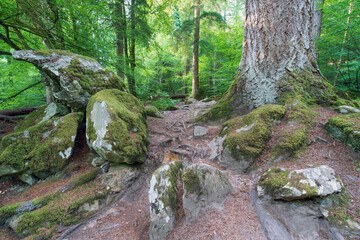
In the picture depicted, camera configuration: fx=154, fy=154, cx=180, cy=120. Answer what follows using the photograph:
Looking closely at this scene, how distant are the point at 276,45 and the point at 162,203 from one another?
4.24m

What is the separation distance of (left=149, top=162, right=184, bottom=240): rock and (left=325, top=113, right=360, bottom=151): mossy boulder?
2805 millimetres

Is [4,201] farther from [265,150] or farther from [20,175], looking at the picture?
[265,150]

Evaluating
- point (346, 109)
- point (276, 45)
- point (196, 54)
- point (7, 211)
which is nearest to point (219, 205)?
point (346, 109)

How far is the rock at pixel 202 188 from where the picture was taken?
7.71 feet

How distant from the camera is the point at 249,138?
9.65ft

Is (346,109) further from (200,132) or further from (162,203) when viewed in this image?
(162,203)

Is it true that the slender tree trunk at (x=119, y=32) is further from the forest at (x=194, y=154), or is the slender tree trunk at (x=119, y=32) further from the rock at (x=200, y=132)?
the rock at (x=200, y=132)

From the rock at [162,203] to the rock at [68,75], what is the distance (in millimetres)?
3064

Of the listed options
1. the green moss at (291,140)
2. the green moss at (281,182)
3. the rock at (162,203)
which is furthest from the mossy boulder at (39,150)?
the green moss at (291,140)

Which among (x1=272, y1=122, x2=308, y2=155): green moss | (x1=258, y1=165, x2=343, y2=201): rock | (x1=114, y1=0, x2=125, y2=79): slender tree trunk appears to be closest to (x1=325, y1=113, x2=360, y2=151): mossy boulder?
(x1=272, y1=122, x2=308, y2=155): green moss

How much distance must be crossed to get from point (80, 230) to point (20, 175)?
6.70 ft

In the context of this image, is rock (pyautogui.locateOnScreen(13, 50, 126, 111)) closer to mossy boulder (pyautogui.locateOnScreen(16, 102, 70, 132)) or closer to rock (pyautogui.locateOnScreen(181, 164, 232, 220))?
mossy boulder (pyautogui.locateOnScreen(16, 102, 70, 132))

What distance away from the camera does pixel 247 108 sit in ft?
13.5

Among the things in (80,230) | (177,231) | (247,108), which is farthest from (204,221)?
(247,108)
